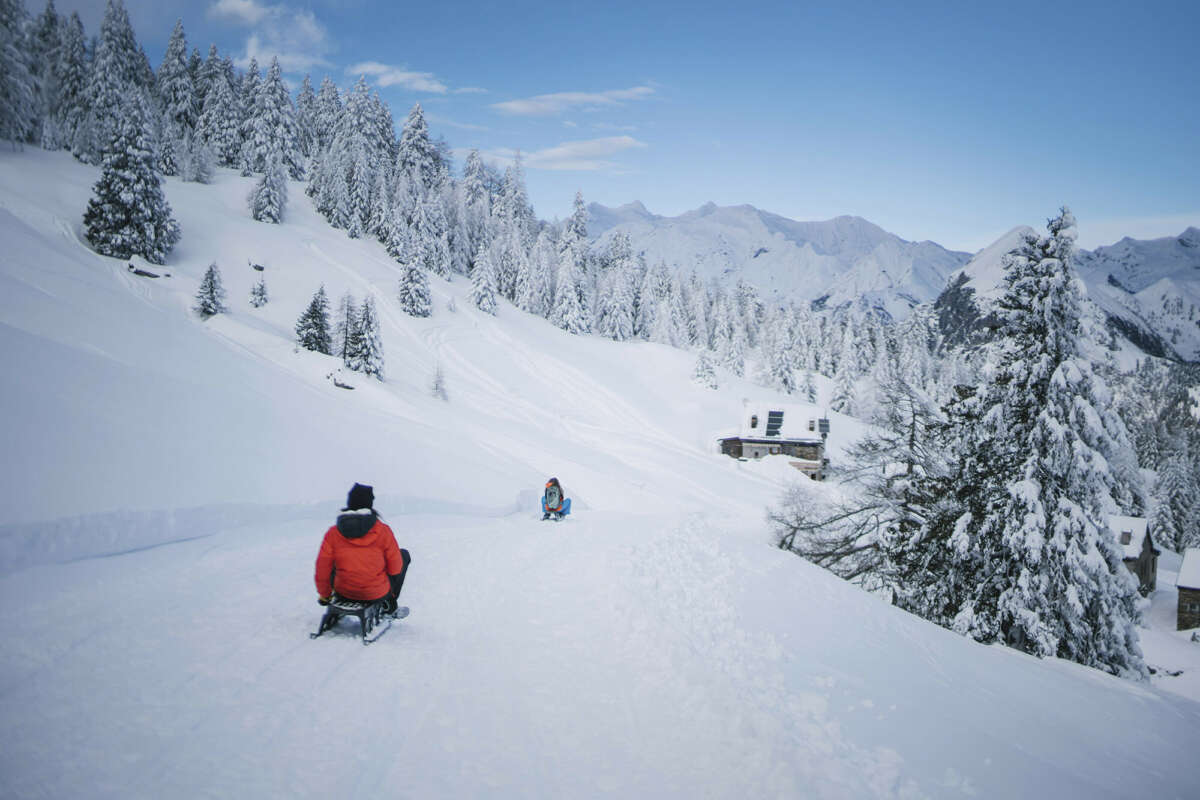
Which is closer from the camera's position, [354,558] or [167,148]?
[354,558]

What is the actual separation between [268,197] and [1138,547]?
91.7m

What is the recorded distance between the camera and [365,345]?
36031mm

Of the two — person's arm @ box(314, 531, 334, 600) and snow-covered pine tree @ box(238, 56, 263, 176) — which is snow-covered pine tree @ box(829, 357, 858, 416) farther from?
snow-covered pine tree @ box(238, 56, 263, 176)

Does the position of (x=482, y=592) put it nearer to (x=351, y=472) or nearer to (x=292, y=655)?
(x=292, y=655)

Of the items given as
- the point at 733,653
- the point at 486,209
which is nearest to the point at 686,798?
the point at 733,653

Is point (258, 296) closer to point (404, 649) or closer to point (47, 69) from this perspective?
point (47, 69)

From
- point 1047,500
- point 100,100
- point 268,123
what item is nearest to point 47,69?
point 100,100

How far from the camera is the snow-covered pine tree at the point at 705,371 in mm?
61500

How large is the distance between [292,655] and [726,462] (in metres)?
40.6

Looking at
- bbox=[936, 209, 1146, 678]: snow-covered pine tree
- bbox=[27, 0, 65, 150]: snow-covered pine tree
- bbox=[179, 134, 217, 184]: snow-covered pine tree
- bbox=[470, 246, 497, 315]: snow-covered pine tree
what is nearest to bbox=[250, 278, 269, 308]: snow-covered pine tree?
bbox=[470, 246, 497, 315]: snow-covered pine tree

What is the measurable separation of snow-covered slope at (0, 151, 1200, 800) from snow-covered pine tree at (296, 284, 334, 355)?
22.6 metres

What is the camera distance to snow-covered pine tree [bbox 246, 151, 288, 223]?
2379 inches

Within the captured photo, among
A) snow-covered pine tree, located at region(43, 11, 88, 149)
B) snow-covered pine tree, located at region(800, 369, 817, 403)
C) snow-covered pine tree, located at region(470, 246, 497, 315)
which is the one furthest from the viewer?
snow-covered pine tree, located at region(800, 369, 817, 403)

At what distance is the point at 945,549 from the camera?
13797 mm
